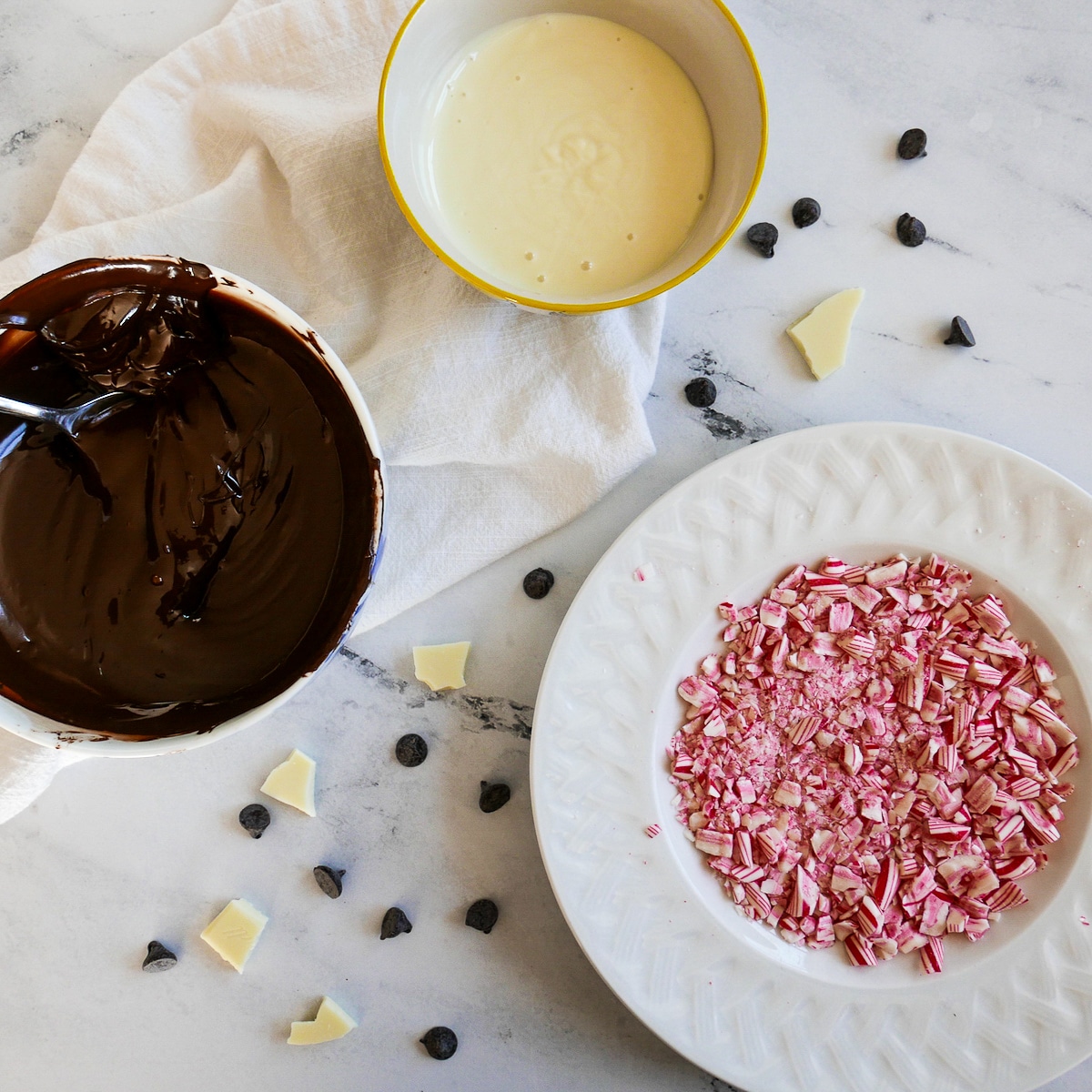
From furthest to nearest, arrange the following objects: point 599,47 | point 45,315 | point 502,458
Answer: point 502,458 → point 599,47 → point 45,315

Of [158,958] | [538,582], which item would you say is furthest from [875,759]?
[158,958]

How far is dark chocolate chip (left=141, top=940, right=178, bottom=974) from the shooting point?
1177mm

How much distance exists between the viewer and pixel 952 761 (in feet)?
3.57

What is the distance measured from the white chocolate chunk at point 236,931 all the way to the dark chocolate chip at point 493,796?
13.4 inches

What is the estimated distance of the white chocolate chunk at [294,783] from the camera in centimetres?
117

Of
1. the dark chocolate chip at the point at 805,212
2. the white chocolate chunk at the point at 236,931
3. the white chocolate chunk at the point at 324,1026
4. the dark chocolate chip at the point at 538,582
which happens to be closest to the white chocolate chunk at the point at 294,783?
the white chocolate chunk at the point at 236,931

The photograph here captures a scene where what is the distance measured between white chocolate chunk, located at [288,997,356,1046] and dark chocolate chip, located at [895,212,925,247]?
1.27 meters

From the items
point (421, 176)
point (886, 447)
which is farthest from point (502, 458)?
point (886, 447)

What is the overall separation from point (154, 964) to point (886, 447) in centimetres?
117

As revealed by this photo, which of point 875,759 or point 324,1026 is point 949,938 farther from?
point 324,1026

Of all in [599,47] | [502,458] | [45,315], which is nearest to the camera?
[45,315]

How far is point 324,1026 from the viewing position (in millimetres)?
1177

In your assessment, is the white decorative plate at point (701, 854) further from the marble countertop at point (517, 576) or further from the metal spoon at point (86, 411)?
the metal spoon at point (86, 411)

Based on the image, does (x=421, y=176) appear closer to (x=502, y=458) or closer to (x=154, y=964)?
(x=502, y=458)
